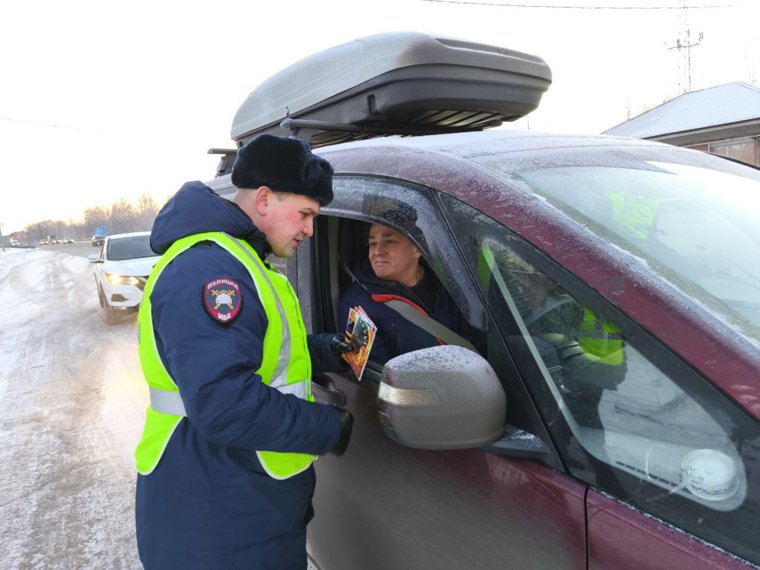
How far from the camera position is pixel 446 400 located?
1107mm

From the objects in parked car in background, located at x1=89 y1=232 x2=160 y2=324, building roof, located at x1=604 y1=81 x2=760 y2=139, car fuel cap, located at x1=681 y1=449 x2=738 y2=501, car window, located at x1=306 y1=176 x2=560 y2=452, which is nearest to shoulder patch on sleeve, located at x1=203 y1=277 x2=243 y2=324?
car window, located at x1=306 y1=176 x2=560 y2=452

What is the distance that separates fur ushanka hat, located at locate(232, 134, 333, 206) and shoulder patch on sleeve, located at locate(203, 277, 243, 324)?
13.5 inches

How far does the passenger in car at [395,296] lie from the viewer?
5.96ft

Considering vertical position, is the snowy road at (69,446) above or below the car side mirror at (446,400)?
below

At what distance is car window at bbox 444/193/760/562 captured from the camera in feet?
2.88

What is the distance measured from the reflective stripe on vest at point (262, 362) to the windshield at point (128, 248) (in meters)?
9.62

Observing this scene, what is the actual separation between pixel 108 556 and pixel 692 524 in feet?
9.61

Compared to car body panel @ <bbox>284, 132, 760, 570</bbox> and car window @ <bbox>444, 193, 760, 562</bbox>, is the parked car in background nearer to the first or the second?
car body panel @ <bbox>284, 132, 760, 570</bbox>

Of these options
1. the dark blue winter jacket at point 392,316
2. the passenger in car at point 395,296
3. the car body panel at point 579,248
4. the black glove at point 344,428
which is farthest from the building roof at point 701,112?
the black glove at point 344,428

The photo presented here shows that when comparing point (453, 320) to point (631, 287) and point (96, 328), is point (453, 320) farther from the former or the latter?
point (96, 328)

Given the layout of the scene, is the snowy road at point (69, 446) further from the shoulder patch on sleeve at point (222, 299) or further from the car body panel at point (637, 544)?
the car body panel at point (637, 544)

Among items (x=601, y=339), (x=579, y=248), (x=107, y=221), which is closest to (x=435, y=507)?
(x=601, y=339)

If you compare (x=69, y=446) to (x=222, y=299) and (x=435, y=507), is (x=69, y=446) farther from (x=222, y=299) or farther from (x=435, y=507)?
(x=435, y=507)

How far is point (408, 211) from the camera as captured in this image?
4.80 feet
